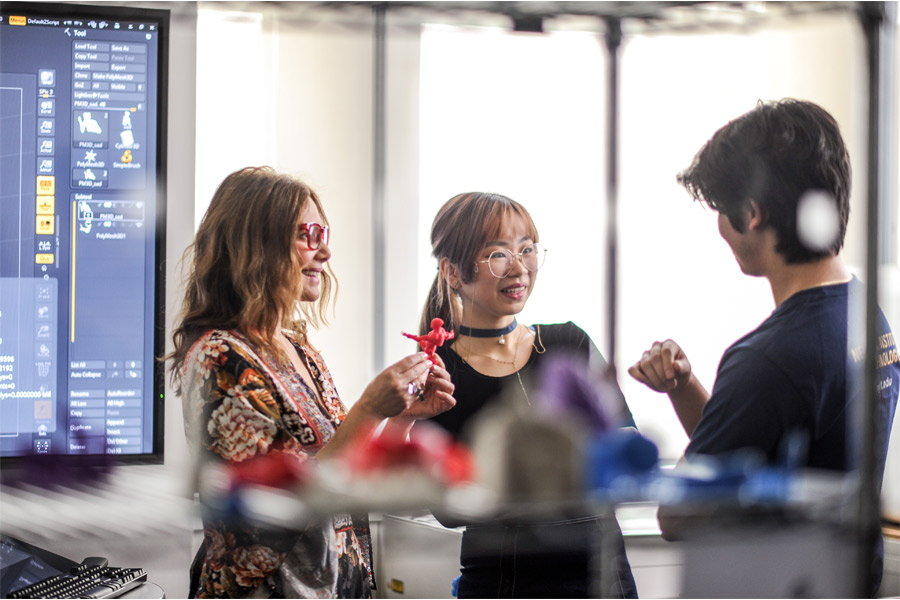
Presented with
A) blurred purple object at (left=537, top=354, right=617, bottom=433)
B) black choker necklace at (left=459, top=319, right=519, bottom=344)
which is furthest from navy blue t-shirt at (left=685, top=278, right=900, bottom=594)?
black choker necklace at (left=459, top=319, right=519, bottom=344)

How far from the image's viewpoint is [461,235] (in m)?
0.88

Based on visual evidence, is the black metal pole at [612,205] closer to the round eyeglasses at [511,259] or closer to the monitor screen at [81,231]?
the round eyeglasses at [511,259]

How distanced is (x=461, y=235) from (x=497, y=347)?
0.13 m

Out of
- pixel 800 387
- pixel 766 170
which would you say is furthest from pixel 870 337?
pixel 766 170

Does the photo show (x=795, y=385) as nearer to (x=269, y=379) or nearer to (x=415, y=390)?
(x=415, y=390)

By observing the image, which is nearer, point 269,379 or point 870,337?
point 269,379

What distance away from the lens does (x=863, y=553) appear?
94cm

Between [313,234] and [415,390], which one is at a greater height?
[313,234]

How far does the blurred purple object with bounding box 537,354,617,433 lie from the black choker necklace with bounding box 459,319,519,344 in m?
0.06

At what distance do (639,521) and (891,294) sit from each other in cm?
44

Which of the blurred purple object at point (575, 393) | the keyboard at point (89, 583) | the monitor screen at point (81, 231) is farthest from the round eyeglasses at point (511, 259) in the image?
the keyboard at point (89, 583)

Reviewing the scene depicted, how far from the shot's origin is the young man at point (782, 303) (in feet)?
3.02

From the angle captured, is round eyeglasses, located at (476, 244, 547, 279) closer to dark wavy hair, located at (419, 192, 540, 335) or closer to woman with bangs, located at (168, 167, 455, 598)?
dark wavy hair, located at (419, 192, 540, 335)

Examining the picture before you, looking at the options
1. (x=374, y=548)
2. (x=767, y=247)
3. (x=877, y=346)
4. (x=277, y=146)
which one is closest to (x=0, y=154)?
(x=277, y=146)
